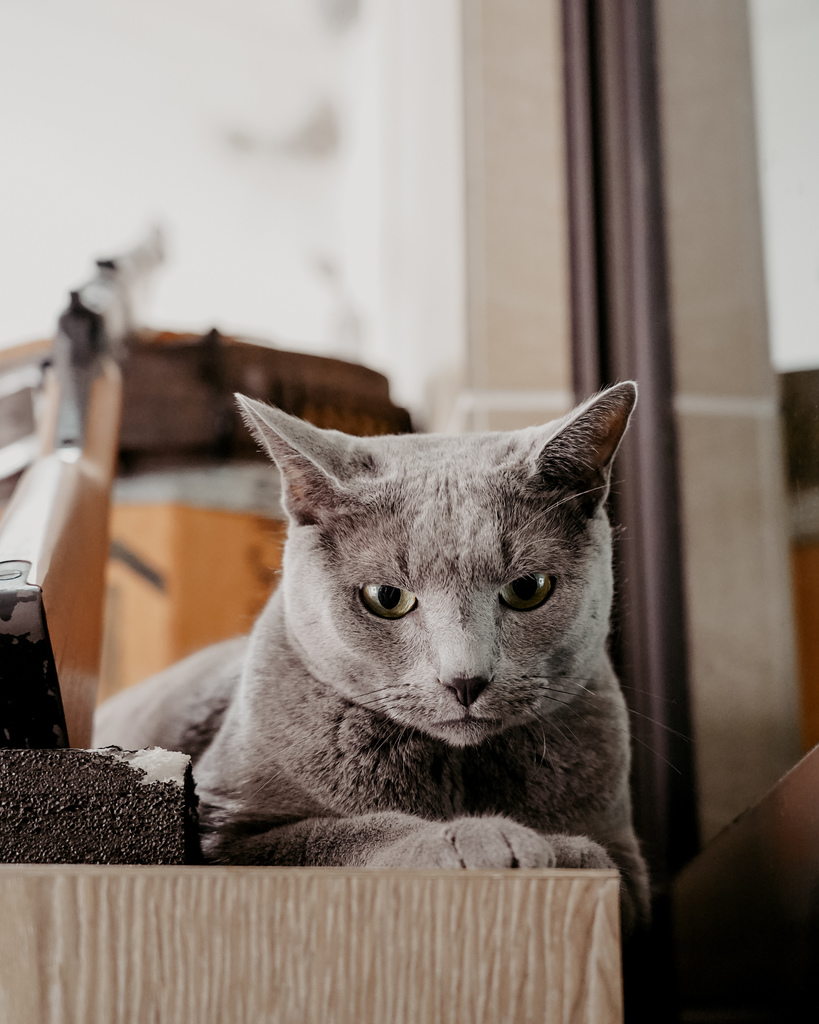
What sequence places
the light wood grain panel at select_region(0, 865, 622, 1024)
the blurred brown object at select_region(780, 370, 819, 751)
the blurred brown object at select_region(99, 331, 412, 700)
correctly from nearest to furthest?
the light wood grain panel at select_region(0, 865, 622, 1024), the blurred brown object at select_region(780, 370, 819, 751), the blurred brown object at select_region(99, 331, 412, 700)

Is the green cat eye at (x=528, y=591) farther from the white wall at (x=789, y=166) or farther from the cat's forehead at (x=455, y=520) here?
the white wall at (x=789, y=166)

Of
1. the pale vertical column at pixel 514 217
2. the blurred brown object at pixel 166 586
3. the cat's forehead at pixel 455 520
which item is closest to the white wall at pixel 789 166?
the pale vertical column at pixel 514 217

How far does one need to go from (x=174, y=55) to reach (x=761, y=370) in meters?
1.85

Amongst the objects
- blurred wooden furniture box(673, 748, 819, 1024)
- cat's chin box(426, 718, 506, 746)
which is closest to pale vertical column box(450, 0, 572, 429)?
blurred wooden furniture box(673, 748, 819, 1024)

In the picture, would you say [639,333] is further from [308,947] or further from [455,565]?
[308,947]

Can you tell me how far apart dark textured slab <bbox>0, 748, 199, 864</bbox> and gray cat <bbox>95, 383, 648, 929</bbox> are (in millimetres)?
68

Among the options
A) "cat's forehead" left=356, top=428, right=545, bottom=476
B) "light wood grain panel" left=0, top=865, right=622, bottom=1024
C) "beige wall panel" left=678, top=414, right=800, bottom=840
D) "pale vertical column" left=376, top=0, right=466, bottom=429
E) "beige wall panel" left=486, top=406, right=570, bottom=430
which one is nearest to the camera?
"light wood grain panel" left=0, top=865, right=622, bottom=1024

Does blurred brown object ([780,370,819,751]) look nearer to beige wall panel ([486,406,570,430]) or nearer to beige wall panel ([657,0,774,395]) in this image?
beige wall panel ([657,0,774,395])

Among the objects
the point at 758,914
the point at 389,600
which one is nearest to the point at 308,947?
the point at 389,600

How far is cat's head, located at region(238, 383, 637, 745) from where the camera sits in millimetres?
556

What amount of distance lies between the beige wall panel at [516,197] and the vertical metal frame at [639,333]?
0.29ft

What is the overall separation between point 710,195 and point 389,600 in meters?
0.83

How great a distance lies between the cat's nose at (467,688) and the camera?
54 centimetres

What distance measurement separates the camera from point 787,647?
1.02 m
